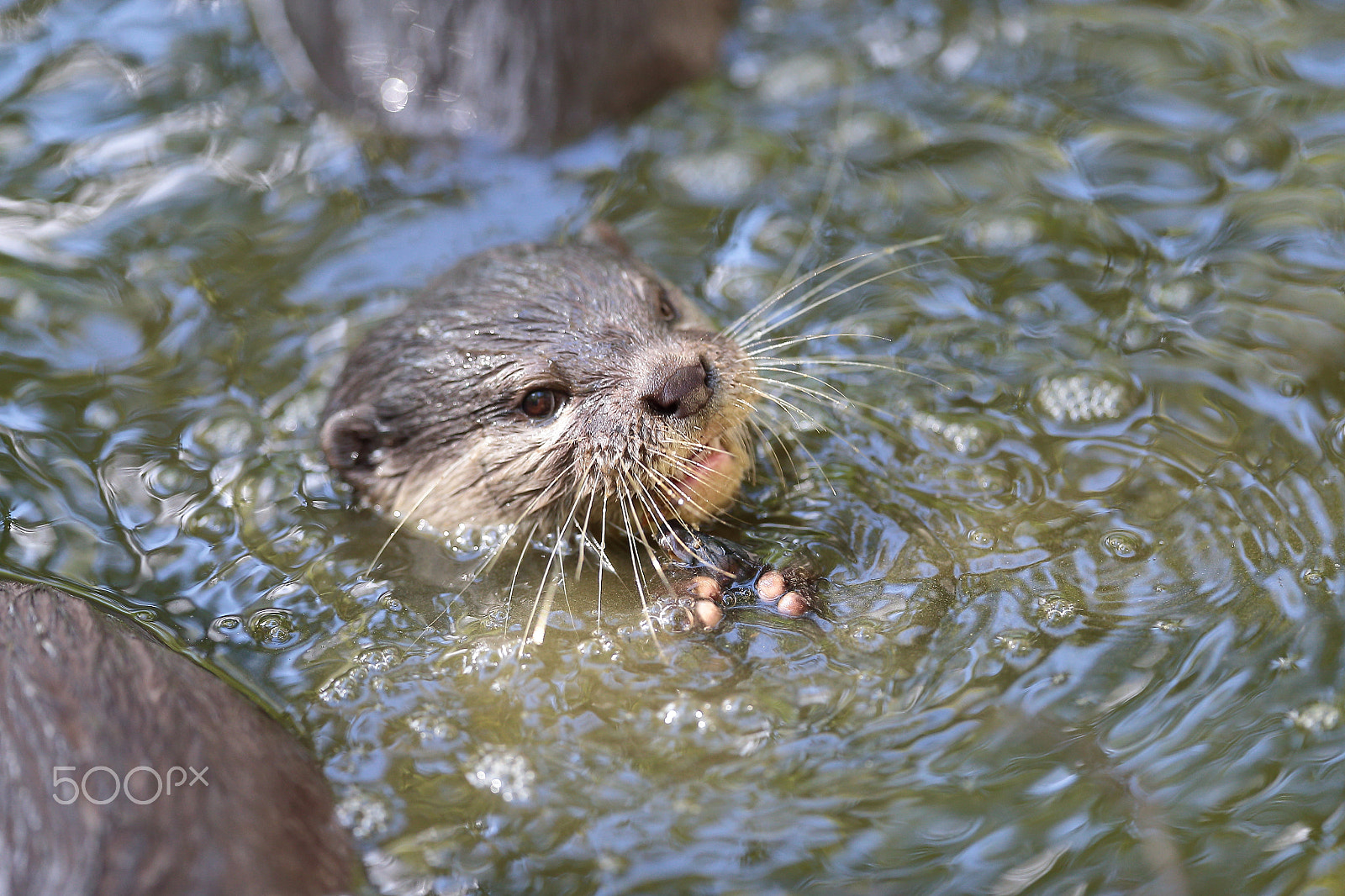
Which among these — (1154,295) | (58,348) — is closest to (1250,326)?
A: (1154,295)

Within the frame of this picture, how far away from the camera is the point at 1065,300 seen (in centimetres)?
328

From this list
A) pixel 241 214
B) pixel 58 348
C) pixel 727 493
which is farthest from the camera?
pixel 241 214

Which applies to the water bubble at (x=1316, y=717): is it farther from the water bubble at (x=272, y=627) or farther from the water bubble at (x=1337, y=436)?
the water bubble at (x=272, y=627)

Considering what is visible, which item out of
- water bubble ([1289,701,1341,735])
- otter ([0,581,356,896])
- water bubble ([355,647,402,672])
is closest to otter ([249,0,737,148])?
water bubble ([355,647,402,672])

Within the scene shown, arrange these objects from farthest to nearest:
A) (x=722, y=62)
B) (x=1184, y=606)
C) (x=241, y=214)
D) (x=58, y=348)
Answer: (x=722, y=62) → (x=241, y=214) → (x=58, y=348) → (x=1184, y=606)

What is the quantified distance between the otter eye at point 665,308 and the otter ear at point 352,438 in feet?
2.16

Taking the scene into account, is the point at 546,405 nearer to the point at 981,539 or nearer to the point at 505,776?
the point at 505,776

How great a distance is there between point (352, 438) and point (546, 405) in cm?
47

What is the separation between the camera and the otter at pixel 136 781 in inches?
73.9

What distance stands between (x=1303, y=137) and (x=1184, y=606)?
173cm

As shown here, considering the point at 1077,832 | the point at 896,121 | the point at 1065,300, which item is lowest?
the point at 1077,832

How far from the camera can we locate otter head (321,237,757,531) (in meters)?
2.60

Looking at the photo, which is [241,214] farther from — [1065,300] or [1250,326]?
[1250,326]

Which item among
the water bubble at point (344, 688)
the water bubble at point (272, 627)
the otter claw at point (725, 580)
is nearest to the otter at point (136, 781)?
the water bubble at point (344, 688)
